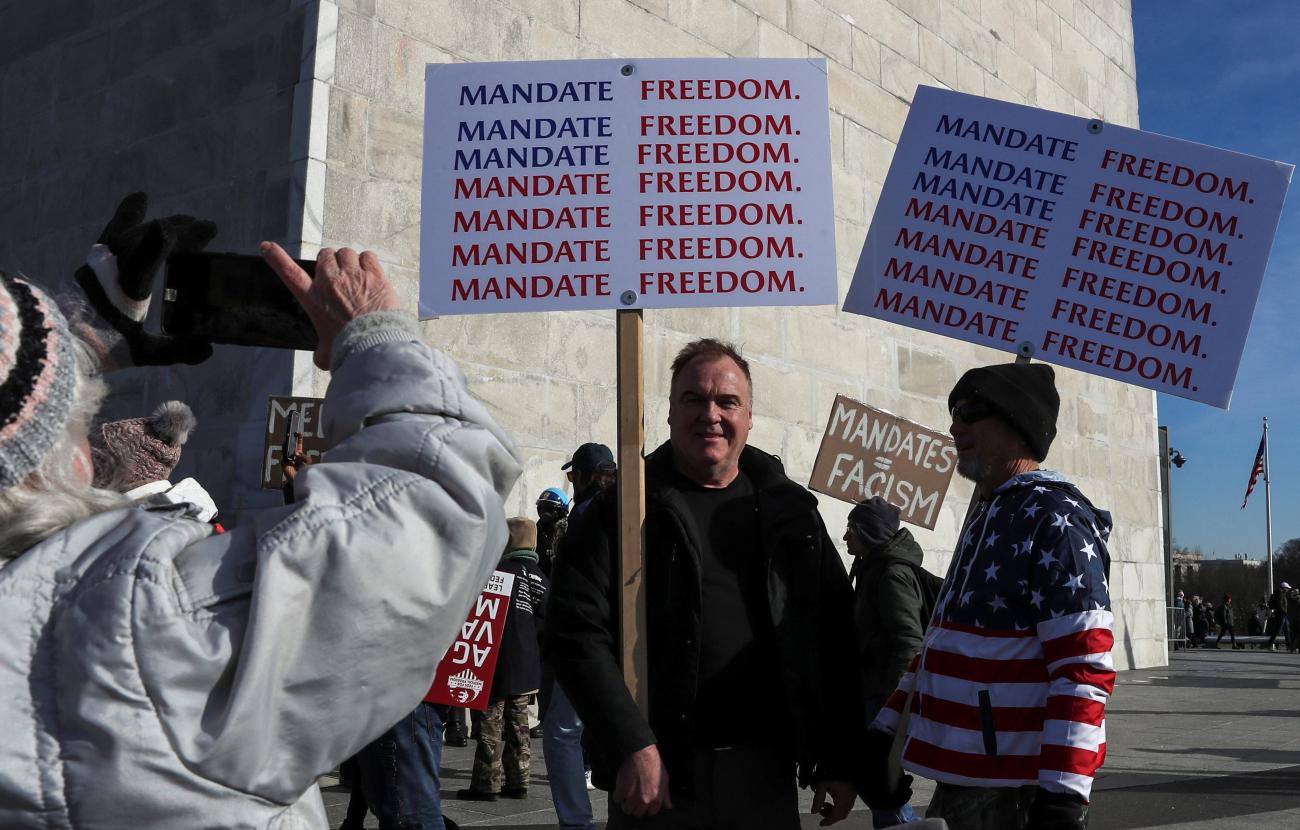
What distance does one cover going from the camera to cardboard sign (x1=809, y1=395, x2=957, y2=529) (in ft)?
23.6

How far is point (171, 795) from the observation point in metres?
1.14

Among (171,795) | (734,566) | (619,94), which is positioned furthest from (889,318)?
(171,795)

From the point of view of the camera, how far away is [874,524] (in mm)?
5121

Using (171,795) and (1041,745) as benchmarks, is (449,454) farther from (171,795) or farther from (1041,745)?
(1041,745)

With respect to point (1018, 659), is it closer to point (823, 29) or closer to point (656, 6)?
point (656, 6)

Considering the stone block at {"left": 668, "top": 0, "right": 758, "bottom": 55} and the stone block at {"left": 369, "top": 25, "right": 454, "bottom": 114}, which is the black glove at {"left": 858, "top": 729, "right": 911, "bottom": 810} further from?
the stone block at {"left": 668, "top": 0, "right": 758, "bottom": 55}

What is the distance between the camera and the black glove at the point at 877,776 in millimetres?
2951

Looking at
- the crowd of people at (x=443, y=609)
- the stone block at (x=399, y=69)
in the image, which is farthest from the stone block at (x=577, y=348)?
the crowd of people at (x=443, y=609)

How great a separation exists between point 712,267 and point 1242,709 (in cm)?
1005

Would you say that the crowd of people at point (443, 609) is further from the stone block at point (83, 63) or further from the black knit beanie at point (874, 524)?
the stone block at point (83, 63)

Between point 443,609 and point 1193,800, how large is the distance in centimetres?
635

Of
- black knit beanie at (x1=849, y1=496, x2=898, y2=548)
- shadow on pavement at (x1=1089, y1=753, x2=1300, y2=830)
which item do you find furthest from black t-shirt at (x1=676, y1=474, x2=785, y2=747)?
shadow on pavement at (x1=1089, y1=753, x2=1300, y2=830)

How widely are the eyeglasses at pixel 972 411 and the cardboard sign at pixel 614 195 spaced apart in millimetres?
822

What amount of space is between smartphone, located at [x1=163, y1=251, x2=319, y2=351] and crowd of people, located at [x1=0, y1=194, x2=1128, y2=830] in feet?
0.12
